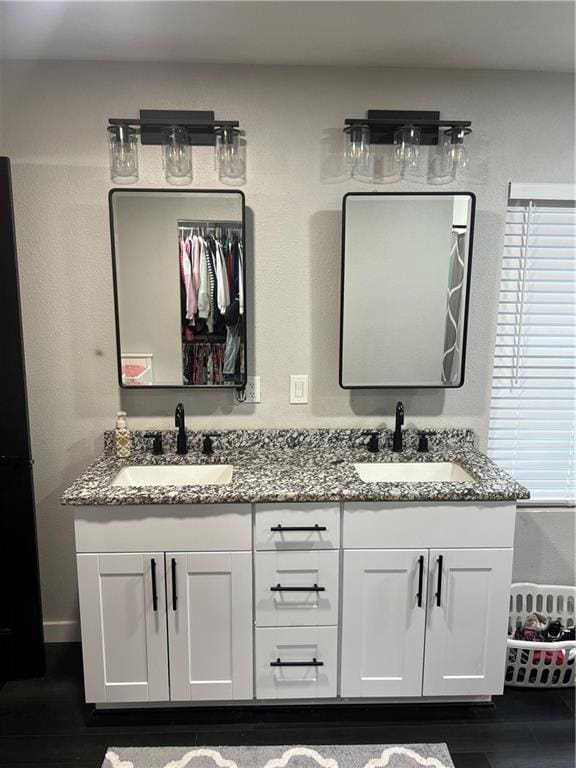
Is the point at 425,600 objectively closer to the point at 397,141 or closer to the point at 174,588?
Result: the point at 174,588

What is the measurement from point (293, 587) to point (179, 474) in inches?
25.5

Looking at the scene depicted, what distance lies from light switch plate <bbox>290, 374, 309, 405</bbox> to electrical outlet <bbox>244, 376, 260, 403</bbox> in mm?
151

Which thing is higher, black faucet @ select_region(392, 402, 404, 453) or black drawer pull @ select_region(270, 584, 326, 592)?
black faucet @ select_region(392, 402, 404, 453)

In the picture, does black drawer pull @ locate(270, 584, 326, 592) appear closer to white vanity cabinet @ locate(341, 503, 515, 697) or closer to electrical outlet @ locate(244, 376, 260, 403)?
white vanity cabinet @ locate(341, 503, 515, 697)

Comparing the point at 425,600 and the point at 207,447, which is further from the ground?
the point at 207,447

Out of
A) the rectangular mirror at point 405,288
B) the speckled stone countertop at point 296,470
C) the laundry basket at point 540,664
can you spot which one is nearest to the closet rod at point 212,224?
the rectangular mirror at point 405,288

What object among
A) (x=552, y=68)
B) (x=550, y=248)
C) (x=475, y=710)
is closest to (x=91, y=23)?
(x=552, y=68)

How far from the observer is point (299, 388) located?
2387 millimetres

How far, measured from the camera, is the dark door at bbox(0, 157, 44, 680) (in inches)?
83.1

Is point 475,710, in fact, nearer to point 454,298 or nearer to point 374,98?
point 454,298

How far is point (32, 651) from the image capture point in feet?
7.54

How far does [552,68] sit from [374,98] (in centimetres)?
73

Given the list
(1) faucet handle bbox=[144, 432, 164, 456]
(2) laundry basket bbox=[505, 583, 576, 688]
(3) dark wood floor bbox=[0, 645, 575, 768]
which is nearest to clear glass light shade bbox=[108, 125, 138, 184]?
(1) faucet handle bbox=[144, 432, 164, 456]

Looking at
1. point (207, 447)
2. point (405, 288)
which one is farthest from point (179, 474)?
point (405, 288)
